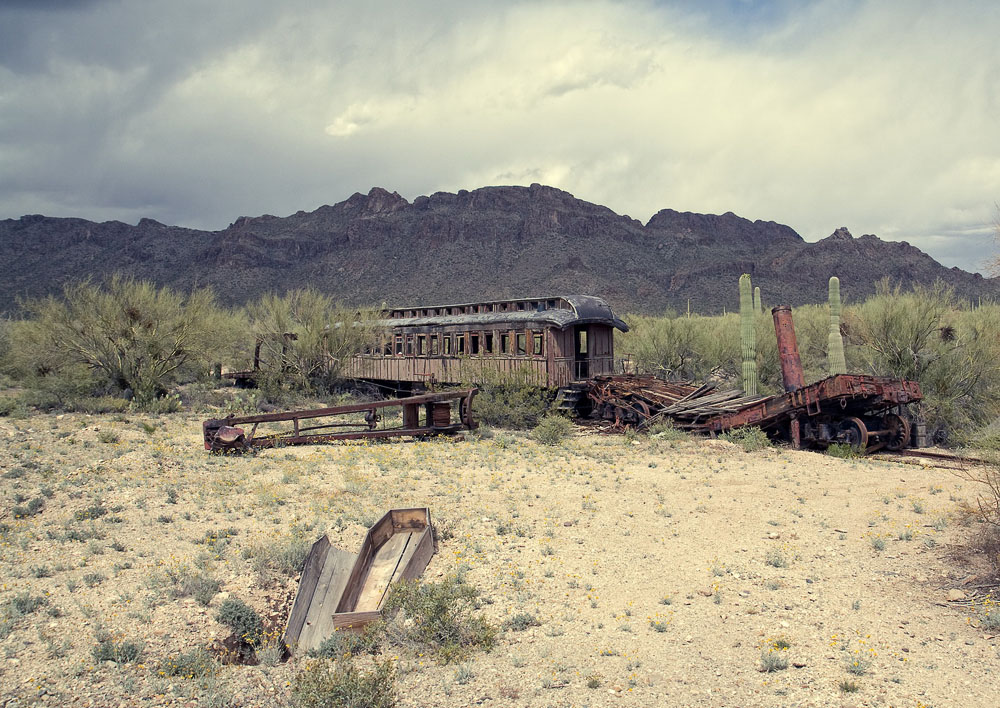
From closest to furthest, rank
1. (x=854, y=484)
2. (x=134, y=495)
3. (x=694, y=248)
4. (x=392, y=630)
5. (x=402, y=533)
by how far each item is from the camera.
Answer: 1. (x=392, y=630)
2. (x=402, y=533)
3. (x=134, y=495)
4. (x=854, y=484)
5. (x=694, y=248)

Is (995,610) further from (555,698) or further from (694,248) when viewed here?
(694,248)

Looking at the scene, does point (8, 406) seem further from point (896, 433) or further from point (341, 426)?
point (896, 433)

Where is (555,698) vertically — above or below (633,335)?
below

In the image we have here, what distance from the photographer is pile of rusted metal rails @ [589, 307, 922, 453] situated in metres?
14.4

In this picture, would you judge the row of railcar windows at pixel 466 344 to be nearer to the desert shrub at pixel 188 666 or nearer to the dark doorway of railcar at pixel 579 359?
the dark doorway of railcar at pixel 579 359

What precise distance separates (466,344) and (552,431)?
7.36 metres

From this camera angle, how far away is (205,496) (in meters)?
10.6

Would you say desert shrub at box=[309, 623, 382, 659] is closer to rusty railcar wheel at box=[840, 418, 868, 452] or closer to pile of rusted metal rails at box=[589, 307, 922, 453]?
pile of rusted metal rails at box=[589, 307, 922, 453]

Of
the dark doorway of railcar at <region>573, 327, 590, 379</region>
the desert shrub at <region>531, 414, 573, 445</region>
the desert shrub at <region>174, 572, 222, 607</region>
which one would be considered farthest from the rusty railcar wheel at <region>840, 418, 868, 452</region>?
the desert shrub at <region>174, 572, 222, 607</region>

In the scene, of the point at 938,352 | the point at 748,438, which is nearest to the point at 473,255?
the point at 938,352

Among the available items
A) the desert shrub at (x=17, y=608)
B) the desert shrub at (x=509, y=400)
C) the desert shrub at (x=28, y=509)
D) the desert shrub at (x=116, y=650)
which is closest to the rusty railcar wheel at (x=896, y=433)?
the desert shrub at (x=509, y=400)

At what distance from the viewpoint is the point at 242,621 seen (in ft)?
21.6

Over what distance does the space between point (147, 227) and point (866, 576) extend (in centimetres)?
10888

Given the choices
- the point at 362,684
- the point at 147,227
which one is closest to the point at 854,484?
the point at 362,684
